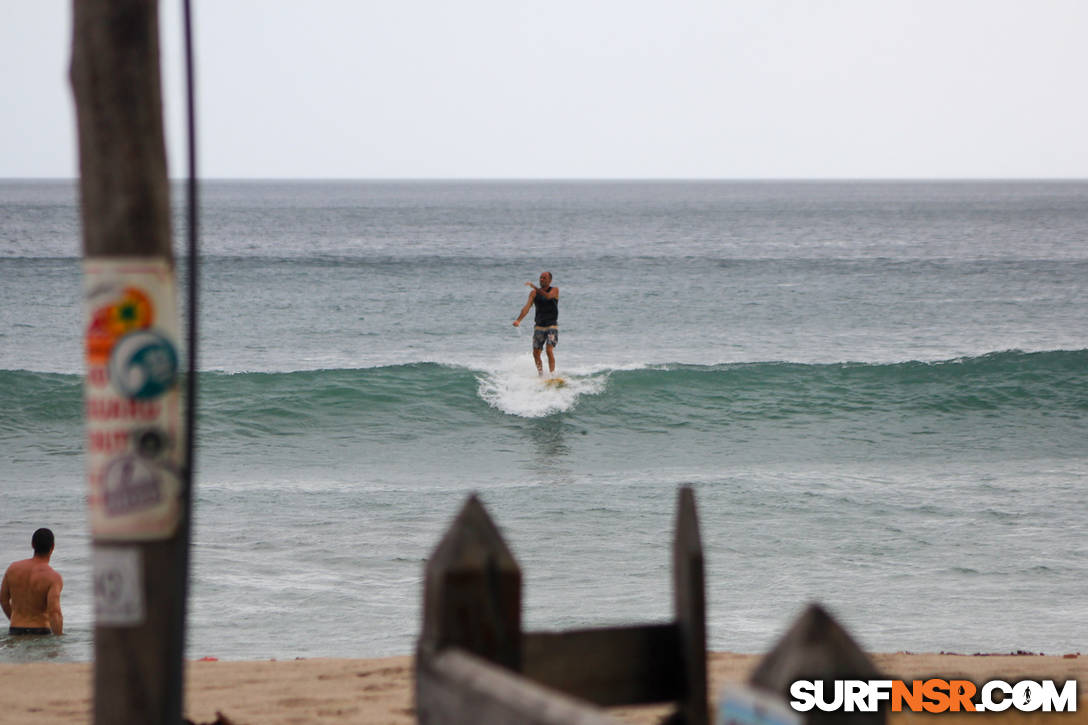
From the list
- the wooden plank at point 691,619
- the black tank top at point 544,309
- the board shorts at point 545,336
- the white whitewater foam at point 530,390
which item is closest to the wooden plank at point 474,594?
the wooden plank at point 691,619

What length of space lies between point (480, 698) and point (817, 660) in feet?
2.19

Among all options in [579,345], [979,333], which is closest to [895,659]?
[579,345]

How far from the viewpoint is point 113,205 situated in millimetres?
2359

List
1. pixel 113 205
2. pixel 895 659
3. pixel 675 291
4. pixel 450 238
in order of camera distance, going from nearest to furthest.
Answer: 1. pixel 113 205
2. pixel 895 659
3. pixel 675 291
4. pixel 450 238

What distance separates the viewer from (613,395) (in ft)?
66.6

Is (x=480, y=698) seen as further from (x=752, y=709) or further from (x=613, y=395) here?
(x=613, y=395)

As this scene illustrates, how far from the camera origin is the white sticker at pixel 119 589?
2402 millimetres

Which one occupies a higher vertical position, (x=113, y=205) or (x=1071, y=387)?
(x=113, y=205)

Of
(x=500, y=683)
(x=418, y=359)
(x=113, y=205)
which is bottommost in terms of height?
(x=418, y=359)

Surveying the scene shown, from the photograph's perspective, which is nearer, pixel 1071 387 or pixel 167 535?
pixel 167 535

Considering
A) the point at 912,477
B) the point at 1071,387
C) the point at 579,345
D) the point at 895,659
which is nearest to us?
the point at 895,659

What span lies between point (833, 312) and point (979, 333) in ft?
21.4

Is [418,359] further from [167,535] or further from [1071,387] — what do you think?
[167,535]

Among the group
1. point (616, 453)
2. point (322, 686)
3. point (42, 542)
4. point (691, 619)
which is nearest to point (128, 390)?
point (691, 619)
